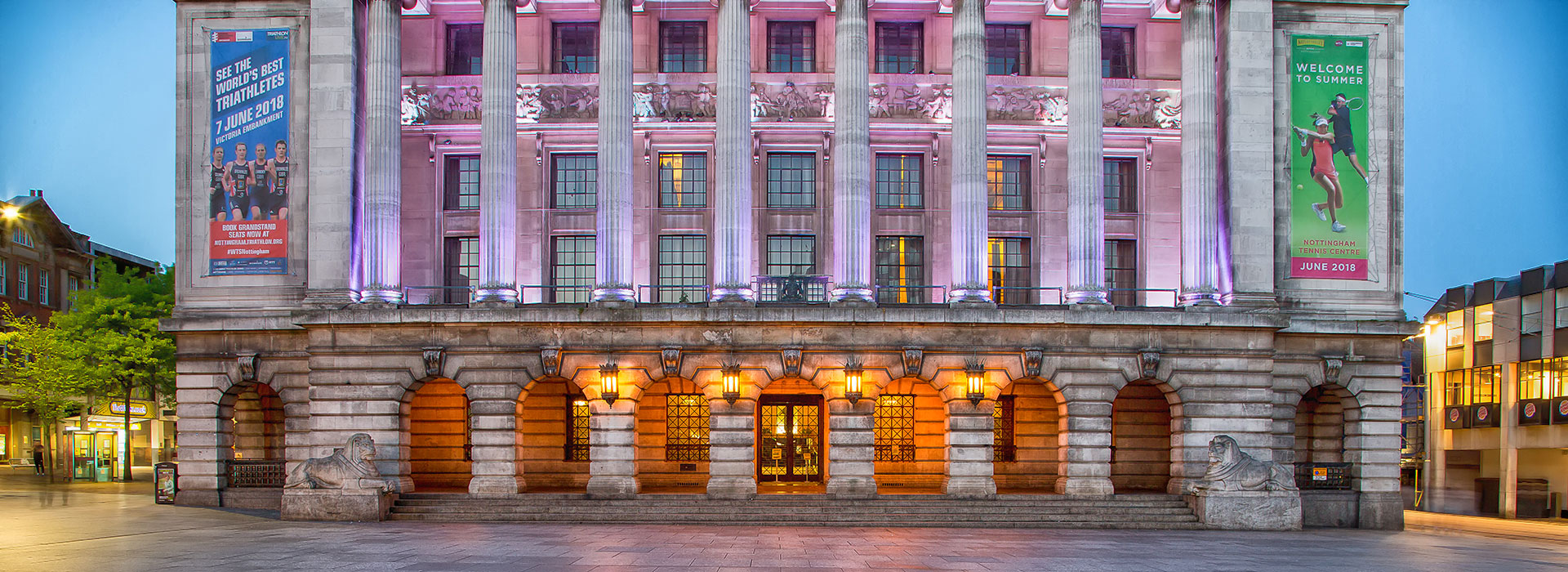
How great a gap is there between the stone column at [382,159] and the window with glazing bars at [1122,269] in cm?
2391

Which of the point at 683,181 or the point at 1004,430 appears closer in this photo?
the point at 1004,430

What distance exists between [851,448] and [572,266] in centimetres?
1227

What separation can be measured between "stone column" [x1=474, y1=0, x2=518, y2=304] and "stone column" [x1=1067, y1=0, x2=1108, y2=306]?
17487 mm

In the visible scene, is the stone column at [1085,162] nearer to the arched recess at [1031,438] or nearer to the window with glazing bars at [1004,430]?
the arched recess at [1031,438]

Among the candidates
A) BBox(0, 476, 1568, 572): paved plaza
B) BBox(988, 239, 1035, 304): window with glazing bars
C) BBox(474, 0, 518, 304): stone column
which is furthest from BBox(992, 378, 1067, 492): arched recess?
BBox(474, 0, 518, 304): stone column

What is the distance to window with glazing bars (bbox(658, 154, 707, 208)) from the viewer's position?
39.1m

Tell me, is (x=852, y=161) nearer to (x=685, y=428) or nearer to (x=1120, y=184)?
(x=685, y=428)

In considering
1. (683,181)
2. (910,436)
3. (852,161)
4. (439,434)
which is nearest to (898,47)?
(852,161)

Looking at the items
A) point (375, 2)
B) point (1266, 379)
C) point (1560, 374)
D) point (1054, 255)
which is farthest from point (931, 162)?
point (1560, 374)

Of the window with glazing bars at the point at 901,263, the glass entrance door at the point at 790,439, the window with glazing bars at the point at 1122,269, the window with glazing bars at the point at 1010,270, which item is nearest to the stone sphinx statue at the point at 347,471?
the glass entrance door at the point at 790,439

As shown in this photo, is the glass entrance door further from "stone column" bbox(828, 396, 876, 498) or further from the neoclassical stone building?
"stone column" bbox(828, 396, 876, 498)

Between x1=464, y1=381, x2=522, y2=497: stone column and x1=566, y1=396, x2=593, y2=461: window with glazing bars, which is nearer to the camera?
x1=464, y1=381, x2=522, y2=497: stone column

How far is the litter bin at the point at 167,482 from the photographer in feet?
118

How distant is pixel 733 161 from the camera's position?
34625mm
